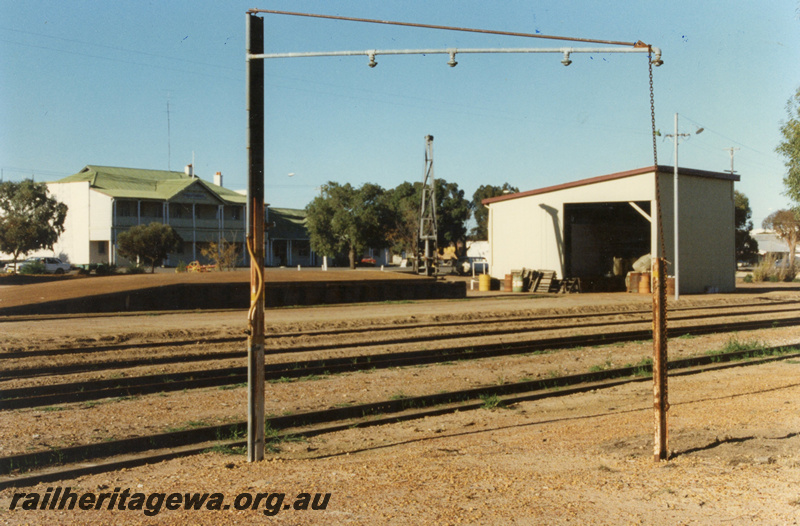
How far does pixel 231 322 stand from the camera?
22.2m

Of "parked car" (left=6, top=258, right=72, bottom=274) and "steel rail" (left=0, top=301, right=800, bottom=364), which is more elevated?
"parked car" (left=6, top=258, right=72, bottom=274)

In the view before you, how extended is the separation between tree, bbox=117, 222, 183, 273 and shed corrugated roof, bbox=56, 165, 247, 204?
7.26 metres

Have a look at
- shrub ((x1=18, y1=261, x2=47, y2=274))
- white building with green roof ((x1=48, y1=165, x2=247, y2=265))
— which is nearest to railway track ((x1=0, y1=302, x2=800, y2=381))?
shrub ((x1=18, y1=261, x2=47, y2=274))

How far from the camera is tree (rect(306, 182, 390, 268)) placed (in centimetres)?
7056

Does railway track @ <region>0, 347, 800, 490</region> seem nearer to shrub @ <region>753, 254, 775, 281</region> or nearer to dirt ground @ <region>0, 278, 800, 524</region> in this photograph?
dirt ground @ <region>0, 278, 800, 524</region>

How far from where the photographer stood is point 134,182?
65.1 m

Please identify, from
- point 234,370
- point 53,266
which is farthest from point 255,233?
point 53,266

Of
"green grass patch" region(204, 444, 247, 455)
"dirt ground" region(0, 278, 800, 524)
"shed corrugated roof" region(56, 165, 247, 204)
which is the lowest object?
"green grass patch" region(204, 444, 247, 455)

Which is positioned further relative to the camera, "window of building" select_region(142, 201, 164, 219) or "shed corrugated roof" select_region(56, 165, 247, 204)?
"window of building" select_region(142, 201, 164, 219)

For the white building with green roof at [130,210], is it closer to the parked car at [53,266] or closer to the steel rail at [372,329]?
the parked car at [53,266]

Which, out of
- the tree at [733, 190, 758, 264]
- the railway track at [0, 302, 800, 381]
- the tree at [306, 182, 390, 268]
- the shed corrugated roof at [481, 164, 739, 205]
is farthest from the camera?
the tree at [733, 190, 758, 264]

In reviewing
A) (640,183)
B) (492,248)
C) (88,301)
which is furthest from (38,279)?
(640,183)

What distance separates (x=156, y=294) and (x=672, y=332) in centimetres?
1816

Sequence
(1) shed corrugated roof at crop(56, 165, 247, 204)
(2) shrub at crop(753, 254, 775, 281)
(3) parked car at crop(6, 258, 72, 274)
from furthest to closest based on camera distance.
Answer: (1) shed corrugated roof at crop(56, 165, 247, 204) < (2) shrub at crop(753, 254, 775, 281) < (3) parked car at crop(6, 258, 72, 274)
